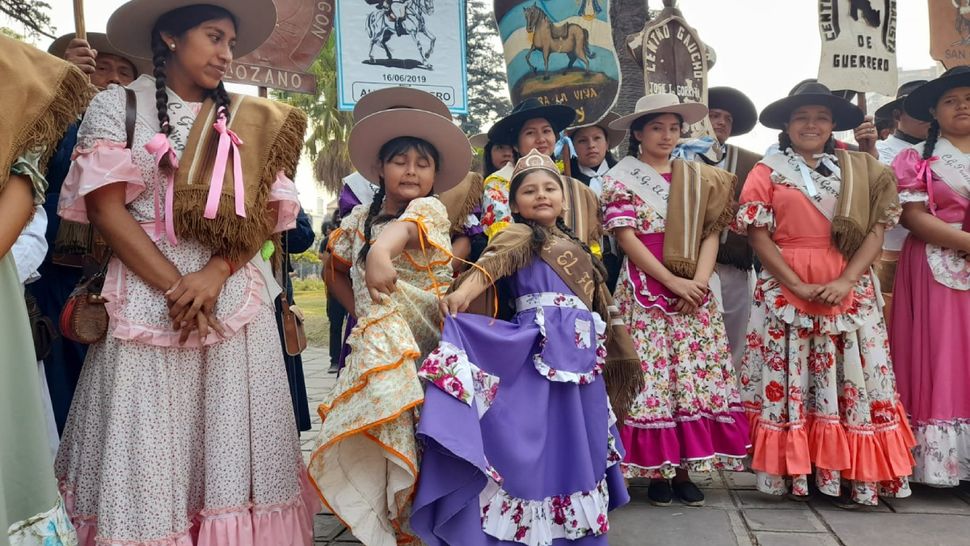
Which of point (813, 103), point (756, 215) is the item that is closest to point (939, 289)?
point (756, 215)

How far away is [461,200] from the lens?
3.74 metres

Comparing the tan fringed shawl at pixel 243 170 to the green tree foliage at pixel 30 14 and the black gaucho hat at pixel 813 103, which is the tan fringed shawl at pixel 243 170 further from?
the green tree foliage at pixel 30 14

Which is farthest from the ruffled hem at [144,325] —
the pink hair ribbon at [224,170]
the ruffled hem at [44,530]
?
the ruffled hem at [44,530]

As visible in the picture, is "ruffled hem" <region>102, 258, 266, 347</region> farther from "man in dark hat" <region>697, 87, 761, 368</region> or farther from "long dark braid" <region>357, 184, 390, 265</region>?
"man in dark hat" <region>697, 87, 761, 368</region>

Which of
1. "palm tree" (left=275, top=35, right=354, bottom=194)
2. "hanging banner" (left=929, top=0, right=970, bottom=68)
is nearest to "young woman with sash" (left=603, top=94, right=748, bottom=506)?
Result: "hanging banner" (left=929, top=0, right=970, bottom=68)

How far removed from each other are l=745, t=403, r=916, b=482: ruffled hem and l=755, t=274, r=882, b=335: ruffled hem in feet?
1.65

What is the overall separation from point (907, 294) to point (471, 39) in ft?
89.5

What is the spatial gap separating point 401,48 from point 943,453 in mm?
4363

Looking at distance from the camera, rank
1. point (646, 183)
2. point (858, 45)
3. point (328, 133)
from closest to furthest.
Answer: point (646, 183) < point (858, 45) < point (328, 133)

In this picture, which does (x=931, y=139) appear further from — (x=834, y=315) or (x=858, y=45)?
(x=834, y=315)

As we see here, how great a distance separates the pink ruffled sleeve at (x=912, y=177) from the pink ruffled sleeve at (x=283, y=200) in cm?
349

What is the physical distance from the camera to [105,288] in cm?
250

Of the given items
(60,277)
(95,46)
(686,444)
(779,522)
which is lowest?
(779,522)

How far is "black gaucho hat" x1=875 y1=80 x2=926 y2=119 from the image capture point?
5.17 metres
